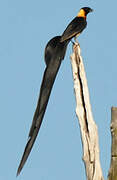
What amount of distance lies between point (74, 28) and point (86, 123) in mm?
1877

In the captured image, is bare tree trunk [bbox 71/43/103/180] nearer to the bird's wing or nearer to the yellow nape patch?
the bird's wing

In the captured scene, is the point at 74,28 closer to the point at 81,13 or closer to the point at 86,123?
the point at 81,13

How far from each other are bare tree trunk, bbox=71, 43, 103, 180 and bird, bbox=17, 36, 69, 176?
0.93ft

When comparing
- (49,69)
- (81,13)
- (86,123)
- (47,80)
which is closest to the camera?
(86,123)

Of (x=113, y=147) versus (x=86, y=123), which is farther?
(x=86, y=123)

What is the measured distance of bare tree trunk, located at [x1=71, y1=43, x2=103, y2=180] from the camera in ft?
13.8

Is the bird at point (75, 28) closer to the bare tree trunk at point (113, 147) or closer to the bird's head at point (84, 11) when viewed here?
the bird's head at point (84, 11)

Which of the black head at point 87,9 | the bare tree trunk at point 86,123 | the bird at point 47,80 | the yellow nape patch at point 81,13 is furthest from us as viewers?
the black head at point 87,9

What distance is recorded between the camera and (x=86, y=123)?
4.45m

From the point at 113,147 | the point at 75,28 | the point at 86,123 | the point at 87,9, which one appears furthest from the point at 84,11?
the point at 113,147

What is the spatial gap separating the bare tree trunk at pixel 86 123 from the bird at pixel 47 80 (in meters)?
0.28

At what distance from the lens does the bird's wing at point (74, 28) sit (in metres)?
5.52

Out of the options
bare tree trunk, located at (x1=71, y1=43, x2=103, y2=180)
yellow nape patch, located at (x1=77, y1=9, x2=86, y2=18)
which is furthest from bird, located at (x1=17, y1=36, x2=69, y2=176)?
yellow nape patch, located at (x1=77, y1=9, x2=86, y2=18)

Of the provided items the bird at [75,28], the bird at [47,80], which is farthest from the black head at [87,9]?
the bird at [47,80]
